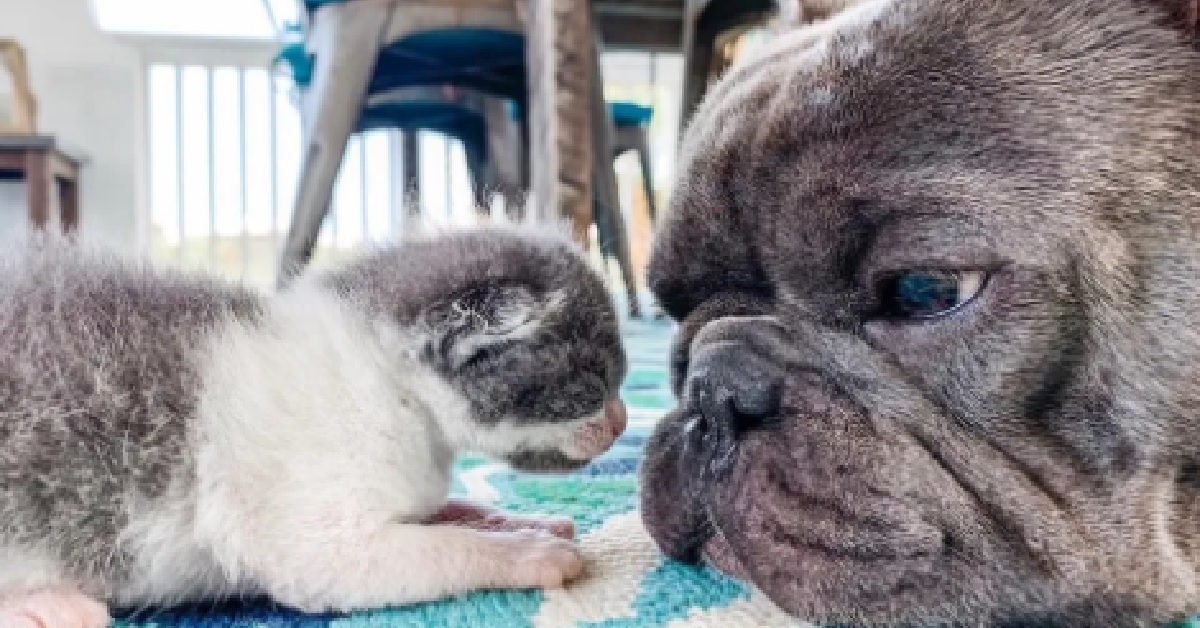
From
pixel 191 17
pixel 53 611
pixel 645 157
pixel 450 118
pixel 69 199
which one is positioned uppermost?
pixel 191 17

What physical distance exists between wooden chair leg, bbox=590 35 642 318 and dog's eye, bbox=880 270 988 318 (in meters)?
1.68

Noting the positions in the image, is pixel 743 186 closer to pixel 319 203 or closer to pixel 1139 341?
pixel 1139 341

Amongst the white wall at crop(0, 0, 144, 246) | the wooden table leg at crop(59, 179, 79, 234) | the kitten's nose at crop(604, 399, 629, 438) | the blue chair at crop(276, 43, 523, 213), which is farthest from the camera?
the white wall at crop(0, 0, 144, 246)

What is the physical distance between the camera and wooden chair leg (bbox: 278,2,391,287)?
2869mm

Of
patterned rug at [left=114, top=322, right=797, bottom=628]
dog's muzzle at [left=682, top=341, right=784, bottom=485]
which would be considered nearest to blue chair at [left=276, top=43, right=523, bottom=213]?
patterned rug at [left=114, top=322, right=797, bottom=628]

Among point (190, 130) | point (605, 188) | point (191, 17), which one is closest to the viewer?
point (605, 188)

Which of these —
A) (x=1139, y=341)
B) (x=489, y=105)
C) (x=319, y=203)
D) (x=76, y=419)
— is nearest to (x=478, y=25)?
(x=319, y=203)

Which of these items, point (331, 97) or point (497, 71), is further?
point (497, 71)

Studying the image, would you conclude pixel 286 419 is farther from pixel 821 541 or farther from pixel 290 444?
pixel 821 541

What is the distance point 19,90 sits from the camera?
5023 mm

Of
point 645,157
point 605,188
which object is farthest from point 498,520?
point 645,157

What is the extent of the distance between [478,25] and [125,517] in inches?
86.9

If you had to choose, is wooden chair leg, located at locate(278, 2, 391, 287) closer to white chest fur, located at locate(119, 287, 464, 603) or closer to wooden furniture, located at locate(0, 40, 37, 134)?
white chest fur, located at locate(119, 287, 464, 603)

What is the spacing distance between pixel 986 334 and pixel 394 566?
49 cm
